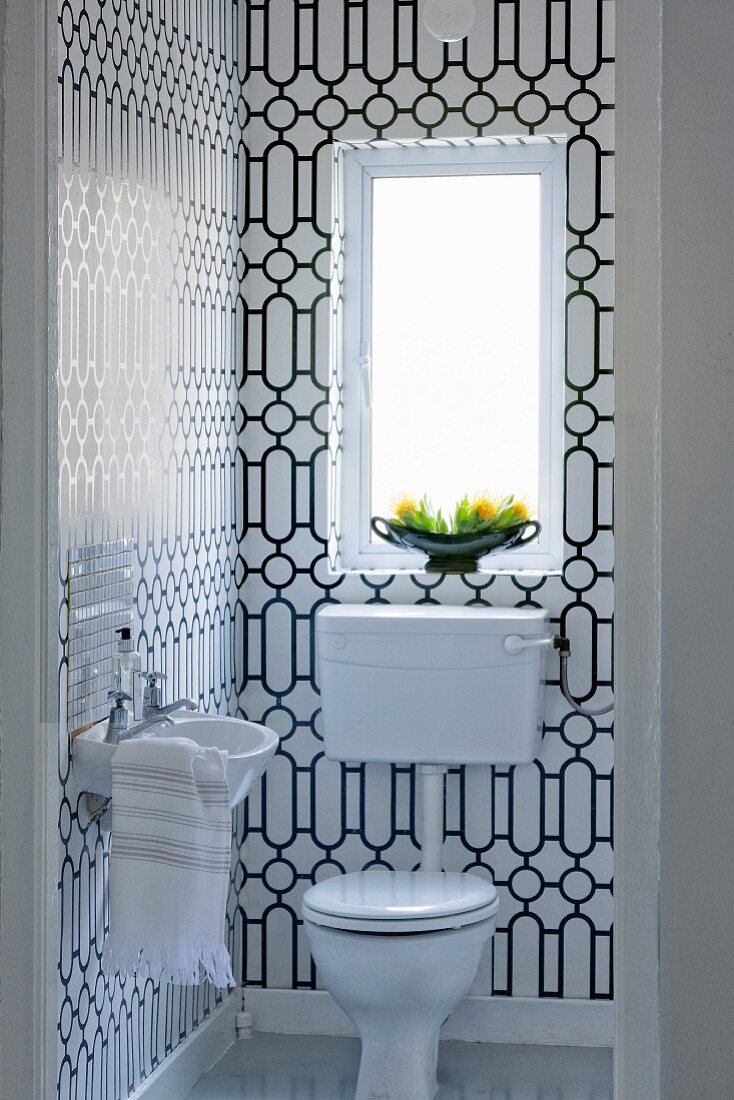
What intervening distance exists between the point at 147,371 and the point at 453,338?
1006 mm

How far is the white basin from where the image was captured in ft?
7.36

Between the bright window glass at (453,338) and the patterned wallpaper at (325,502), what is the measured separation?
0.66 ft

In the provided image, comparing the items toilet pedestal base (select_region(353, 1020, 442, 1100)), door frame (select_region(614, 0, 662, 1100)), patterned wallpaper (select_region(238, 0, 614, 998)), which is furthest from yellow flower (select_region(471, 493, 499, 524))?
door frame (select_region(614, 0, 662, 1100))

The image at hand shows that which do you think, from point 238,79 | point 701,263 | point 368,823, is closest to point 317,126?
point 238,79

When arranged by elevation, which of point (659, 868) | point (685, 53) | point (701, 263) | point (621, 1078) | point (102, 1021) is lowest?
point (102, 1021)

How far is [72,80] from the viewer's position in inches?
87.0

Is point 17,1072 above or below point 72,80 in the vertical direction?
below

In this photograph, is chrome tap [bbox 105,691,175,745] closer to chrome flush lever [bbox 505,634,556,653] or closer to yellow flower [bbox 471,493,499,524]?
chrome flush lever [bbox 505,634,556,653]

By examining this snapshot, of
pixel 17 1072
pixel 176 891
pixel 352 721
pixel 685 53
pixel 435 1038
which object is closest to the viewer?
pixel 685 53

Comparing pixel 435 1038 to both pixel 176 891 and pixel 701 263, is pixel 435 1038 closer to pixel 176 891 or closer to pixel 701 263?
pixel 176 891

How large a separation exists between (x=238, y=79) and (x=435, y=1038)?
2267 mm

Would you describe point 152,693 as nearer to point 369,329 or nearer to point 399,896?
point 399,896

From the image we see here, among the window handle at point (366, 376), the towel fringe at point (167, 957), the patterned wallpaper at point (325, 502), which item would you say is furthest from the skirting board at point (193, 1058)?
the window handle at point (366, 376)

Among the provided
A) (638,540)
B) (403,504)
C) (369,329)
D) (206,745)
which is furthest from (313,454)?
(638,540)
